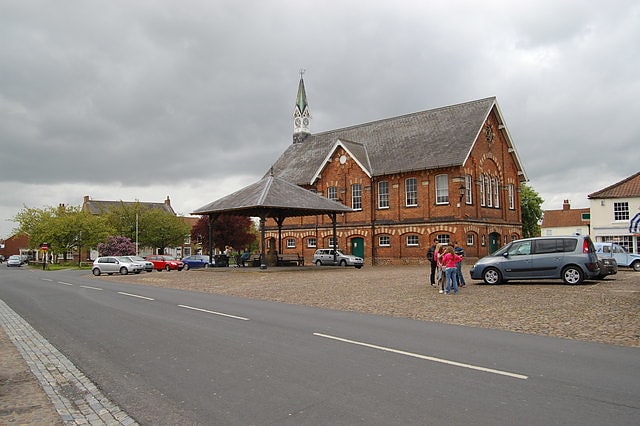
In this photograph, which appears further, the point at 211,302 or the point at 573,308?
the point at 211,302

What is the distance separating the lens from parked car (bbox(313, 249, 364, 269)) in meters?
37.7

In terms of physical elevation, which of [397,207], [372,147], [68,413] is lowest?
[68,413]

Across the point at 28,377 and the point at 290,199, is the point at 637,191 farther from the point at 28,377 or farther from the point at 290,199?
the point at 28,377

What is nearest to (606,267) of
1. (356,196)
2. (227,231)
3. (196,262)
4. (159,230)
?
(356,196)

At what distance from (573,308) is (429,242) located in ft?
81.9

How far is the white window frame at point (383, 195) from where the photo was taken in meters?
40.8

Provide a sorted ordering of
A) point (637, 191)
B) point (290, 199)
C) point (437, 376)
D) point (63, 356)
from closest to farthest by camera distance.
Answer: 1. point (437, 376)
2. point (63, 356)
3. point (290, 199)
4. point (637, 191)

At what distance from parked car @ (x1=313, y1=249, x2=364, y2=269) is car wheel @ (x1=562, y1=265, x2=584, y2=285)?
1951 cm

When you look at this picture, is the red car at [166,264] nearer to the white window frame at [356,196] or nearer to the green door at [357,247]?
the green door at [357,247]

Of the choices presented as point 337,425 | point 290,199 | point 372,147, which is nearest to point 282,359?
point 337,425

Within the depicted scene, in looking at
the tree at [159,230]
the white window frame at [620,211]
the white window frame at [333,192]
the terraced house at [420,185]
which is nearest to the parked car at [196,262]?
the terraced house at [420,185]

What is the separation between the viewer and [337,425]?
16.4 ft

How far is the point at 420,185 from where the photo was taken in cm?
3853

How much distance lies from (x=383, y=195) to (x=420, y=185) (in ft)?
11.5
